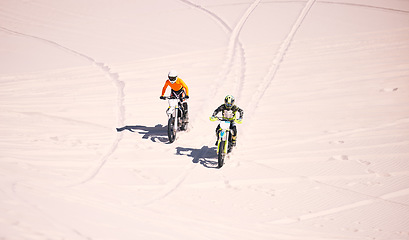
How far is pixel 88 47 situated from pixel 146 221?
44.1ft

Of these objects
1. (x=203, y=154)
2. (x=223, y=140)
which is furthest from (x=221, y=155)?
(x=203, y=154)

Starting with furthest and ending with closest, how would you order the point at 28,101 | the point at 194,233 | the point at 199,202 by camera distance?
the point at 28,101, the point at 199,202, the point at 194,233

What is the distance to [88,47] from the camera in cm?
2109

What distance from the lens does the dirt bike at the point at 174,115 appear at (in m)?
12.7

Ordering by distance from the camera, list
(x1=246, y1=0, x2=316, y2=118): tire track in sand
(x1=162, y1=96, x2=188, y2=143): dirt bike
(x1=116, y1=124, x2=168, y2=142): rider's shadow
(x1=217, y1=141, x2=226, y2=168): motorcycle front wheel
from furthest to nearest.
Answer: (x1=246, y1=0, x2=316, y2=118): tire track in sand → (x1=116, y1=124, x2=168, y2=142): rider's shadow → (x1=162, y1=96, x2=188, y2=143): dirt bike → (x1=217, y1=141, x2=226, y2=168): motorcycle front wheel

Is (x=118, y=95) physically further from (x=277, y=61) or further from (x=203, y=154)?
(x=277, y=61)

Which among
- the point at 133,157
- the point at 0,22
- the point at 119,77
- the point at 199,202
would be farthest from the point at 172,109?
the point at 0,22

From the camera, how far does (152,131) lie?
1382 centimetres

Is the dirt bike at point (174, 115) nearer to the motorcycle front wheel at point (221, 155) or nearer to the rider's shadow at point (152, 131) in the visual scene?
the rider's shadow at point (152, 131)

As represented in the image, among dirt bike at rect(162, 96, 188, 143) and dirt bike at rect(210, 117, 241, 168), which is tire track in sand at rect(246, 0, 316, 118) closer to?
dirt bike at rect(162, 96, 188, 143)

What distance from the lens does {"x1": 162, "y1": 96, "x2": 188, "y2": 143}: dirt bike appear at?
12727 millimetres

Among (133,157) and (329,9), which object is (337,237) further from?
(329,9)

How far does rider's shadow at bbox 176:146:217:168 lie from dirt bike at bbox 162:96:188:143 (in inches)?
16.0

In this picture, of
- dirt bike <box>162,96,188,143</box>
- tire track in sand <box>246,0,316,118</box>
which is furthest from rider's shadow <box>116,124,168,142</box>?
tire track in sand <box>246,0,316,118</box>
